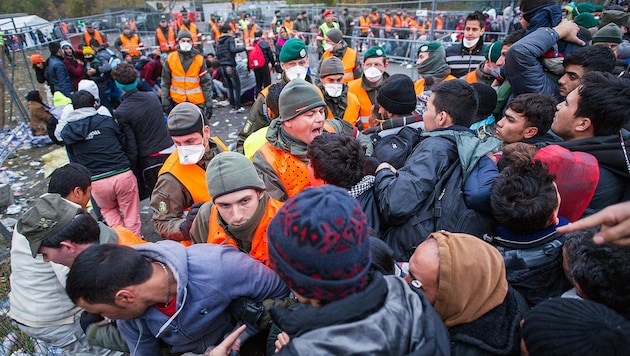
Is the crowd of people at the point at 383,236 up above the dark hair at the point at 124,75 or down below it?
below

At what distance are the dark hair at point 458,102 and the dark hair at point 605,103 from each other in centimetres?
66

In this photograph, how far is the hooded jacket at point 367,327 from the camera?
101 centimetres

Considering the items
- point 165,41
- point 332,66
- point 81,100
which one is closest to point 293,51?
point 332,66

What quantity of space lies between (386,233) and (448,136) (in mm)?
718

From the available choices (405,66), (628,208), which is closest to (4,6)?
(405,66)

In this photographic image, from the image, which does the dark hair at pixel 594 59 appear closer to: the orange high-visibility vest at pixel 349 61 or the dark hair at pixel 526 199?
the dark hair at pixel 526 199

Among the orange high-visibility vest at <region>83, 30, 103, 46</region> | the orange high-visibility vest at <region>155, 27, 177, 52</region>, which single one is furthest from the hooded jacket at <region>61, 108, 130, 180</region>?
the orange high-visibility vest at <region>83, 30, 103, 46</region>

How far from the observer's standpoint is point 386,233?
6.97 feet

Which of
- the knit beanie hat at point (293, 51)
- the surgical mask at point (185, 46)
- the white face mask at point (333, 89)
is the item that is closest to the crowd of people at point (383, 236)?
the white face mask at point (333, 89)

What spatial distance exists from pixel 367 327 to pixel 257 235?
1146 mm

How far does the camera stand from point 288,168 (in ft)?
8.69

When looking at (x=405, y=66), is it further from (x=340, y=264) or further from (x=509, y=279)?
→ (x=340, y=264)

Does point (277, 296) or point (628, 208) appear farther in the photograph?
point (277, 296)

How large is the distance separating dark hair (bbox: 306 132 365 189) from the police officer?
4.07 ft
